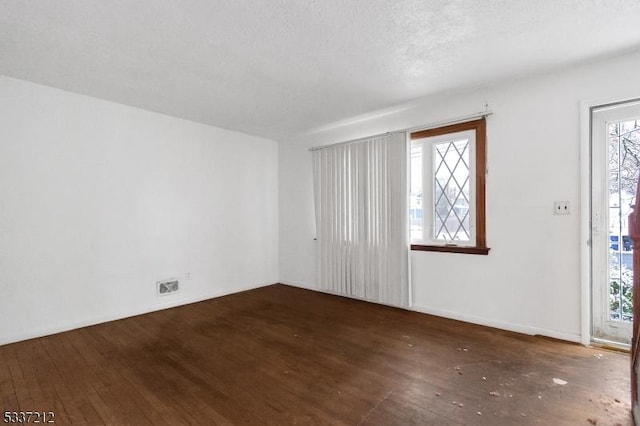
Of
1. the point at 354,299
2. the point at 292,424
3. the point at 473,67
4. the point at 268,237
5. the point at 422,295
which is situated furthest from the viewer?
the point at 268,237

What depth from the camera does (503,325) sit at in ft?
10.3

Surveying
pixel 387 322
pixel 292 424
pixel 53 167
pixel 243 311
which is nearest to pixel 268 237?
pixel 243 311

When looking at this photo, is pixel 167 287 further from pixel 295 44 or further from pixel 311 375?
pixel 295 44

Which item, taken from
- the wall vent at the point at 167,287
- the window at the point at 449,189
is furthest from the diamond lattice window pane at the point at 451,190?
the wall vent at the point at 167,287

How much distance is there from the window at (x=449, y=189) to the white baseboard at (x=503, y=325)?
0.72 metres

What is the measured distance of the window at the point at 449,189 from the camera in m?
3.31

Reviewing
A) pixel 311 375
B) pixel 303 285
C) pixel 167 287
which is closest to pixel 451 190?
pixel 311 375

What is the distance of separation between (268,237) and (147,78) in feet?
9.94

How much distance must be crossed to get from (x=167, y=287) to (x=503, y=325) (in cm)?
395

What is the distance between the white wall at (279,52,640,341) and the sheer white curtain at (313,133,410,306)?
1.11 feet

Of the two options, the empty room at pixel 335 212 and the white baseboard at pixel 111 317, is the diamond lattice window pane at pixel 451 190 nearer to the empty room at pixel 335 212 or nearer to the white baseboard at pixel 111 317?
the empty room at pixel 335 212

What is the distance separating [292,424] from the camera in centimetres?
174

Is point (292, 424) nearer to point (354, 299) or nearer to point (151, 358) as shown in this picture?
point (151, 358)

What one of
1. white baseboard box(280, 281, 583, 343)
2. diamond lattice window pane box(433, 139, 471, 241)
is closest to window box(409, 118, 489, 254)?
diamond lattice window pane box(433, 139, 471, 241)
